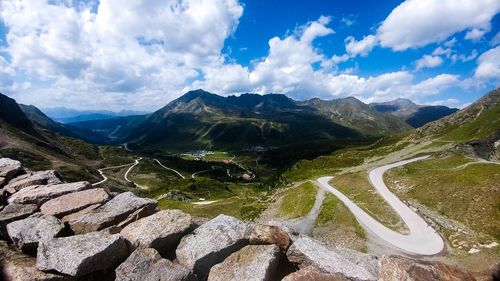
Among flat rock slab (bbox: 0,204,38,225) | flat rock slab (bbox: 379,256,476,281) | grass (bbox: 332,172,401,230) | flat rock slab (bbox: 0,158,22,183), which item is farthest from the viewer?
grass (bbox: 332,172,401,230)

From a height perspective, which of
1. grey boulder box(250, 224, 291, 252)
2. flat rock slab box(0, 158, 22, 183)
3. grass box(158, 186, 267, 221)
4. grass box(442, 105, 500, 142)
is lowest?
grass box(158, 186, 267, 221)

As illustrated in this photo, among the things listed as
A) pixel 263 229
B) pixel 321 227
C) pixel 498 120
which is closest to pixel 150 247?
pixel 263 229

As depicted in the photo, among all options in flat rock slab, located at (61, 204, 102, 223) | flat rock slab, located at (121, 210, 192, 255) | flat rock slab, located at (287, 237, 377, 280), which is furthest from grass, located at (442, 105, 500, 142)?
flat rock slab, located at (61, 204, 102, 223)

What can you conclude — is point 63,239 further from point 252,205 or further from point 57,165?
point 57,165

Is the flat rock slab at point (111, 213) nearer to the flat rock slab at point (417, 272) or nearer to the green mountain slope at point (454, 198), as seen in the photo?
the flat rock slab at point (417, 272)

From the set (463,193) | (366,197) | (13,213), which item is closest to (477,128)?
(366,197)

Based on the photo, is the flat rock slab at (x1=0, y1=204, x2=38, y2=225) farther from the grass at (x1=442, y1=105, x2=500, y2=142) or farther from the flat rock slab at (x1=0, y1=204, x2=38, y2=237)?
the grass at (x1=442, y1=105, x2=500, y2=142)

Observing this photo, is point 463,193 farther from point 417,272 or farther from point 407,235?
point 417,272
